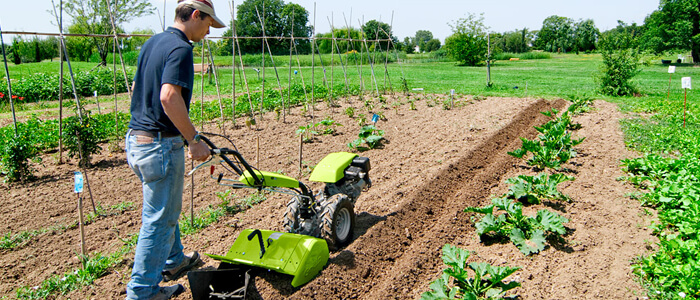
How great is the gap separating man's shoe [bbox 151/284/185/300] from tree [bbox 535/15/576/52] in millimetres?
92714

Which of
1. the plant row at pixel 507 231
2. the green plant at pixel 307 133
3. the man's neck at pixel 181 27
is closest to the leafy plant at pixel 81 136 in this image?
the green plant at pixel 307 133

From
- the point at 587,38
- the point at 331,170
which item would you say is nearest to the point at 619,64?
the point at 331,170

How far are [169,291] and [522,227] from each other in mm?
3259

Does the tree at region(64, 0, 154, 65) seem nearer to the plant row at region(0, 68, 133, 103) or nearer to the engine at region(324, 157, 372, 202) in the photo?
the plant row at region(0, 68, 133, 103)

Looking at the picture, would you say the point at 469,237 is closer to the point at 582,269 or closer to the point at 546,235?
the point at 546,235

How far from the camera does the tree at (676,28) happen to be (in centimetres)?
3750

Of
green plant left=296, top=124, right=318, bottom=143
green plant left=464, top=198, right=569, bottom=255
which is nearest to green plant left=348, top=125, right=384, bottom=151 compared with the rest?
green plant left=296, top=124, right=318, bottom=143

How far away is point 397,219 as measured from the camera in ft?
16.3

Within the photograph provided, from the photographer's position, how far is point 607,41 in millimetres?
15250

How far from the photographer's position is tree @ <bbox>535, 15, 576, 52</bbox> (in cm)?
8638

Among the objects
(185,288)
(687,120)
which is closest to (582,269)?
(185,288)

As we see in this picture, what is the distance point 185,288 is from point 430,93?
12.8m

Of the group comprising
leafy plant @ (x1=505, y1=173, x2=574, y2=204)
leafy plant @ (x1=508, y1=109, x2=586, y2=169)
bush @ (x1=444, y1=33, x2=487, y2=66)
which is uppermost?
bush @ (x1=444, y1=33, x2=487, y2=66)

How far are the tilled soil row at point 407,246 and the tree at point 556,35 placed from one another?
89022 mm
